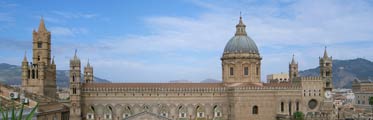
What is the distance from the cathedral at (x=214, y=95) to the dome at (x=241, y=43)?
16 centimetres

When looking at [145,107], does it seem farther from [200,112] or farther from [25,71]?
[25,71]

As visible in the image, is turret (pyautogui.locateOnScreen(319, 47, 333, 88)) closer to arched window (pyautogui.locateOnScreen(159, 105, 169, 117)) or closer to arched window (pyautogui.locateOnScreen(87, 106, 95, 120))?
arched window (pyautogui.locateOnScreen(159, 105, 169, 117))

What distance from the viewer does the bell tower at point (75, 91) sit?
71.3 meters

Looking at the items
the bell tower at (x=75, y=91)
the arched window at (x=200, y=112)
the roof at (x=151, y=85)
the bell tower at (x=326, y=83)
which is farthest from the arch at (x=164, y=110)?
the bell tower at (x=326, y=83)

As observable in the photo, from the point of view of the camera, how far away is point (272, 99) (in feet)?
243

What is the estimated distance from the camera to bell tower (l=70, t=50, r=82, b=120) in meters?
71.3

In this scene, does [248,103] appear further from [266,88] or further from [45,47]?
[45,47]

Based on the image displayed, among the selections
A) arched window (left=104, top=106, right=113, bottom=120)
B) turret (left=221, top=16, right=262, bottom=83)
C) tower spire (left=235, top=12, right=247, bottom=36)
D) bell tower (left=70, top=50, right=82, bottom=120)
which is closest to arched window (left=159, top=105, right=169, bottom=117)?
arched window (left=104, top=106, right=113, bottom=120)

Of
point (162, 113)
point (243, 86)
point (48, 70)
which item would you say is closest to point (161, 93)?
point (162, 113)

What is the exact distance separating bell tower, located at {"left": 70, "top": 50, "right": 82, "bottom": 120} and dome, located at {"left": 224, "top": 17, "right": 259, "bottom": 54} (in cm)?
2363

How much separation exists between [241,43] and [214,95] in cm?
943

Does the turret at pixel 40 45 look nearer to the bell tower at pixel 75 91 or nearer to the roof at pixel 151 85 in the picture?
the bell tower at pixel 75 91

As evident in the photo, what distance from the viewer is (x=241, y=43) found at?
7756 cm

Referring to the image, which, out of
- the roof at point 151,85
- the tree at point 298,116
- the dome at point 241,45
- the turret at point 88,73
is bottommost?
the tree at point 298,116
